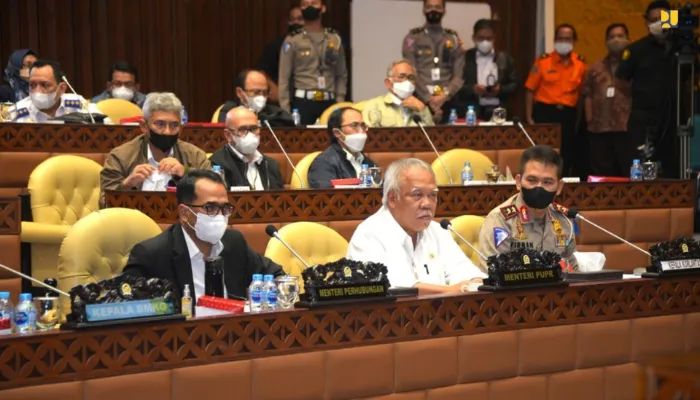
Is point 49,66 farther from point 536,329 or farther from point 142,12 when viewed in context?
point 536,329

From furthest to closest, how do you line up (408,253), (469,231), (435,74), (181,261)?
(435,74) → (469,231) → (408,253) → (181,261)

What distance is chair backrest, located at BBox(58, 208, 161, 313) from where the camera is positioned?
14.4 feet

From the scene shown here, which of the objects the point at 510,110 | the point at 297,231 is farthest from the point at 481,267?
the point at 510,110

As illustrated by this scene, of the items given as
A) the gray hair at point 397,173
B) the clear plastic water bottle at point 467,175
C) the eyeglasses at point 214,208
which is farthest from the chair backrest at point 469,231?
the clear plastic water bottle at point 467,175

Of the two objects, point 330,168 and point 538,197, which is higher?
point 330,168

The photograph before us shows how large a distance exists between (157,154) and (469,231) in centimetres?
184

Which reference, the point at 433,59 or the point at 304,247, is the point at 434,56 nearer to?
the point at 433,59

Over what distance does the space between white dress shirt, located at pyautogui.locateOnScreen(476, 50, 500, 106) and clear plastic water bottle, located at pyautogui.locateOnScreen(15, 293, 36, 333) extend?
21.8ft

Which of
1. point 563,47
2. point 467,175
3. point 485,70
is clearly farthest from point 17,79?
point 563,47

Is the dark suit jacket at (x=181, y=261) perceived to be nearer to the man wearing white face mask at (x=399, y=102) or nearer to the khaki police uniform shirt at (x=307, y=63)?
the man wearing white face mask at (x=399, y=102)

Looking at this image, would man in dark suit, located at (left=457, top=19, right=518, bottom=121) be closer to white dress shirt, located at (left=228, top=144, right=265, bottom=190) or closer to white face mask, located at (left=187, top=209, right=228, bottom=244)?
white dress shirt, located at (left=228, top=144, right=265, bottom=190)

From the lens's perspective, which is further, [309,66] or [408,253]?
[309,66]

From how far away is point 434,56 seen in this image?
9.17 m

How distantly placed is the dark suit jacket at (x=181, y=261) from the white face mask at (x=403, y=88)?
13.1 feet
